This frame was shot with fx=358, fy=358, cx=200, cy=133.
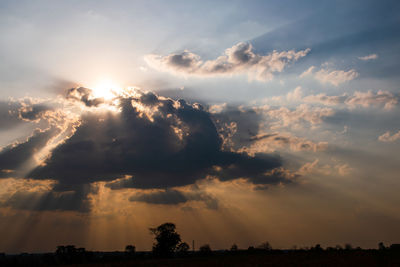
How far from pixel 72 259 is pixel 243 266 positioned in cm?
10880

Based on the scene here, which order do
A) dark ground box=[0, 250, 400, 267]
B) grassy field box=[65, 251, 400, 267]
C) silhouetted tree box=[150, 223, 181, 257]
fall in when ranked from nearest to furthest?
grassy field box=[65, 251, 400, 267] → dark ground box=[0, 250, 400, 267] → silhouetted tree box=[150, 223, 181, 257]

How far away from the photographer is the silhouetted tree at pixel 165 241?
14625cm

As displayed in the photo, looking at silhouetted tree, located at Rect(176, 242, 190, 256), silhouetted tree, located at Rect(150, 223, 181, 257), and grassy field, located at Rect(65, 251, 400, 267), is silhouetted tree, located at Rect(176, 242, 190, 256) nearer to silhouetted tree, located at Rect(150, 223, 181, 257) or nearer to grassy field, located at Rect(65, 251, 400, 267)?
silhouetted tree, located at Rect(150, 223, 181, 257)

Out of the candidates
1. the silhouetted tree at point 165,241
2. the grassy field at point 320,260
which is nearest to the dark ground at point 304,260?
the grassy field at point 320,260

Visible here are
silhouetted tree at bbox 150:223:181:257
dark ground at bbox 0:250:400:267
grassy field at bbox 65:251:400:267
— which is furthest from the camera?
silhouetted tree at bbox 150:223:181:257

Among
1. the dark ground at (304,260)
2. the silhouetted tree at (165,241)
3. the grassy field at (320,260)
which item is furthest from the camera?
the silhouetted tree at (165,241)

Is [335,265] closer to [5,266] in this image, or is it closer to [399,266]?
[399,266]

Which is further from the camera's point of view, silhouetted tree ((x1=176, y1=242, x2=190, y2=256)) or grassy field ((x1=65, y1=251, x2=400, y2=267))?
silhouetted tree ((x1=176, y1=242, x2=190, y2=256))

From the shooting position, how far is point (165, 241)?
147m

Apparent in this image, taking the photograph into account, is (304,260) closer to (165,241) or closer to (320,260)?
(320,260)

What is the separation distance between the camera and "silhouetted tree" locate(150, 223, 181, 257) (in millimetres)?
146250

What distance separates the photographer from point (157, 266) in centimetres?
6044

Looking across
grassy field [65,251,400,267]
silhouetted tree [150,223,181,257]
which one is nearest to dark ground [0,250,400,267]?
grassy field [65,251,400,267]

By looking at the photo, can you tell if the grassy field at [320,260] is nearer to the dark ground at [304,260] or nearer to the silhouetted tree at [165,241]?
the dark ground at [304,260]
